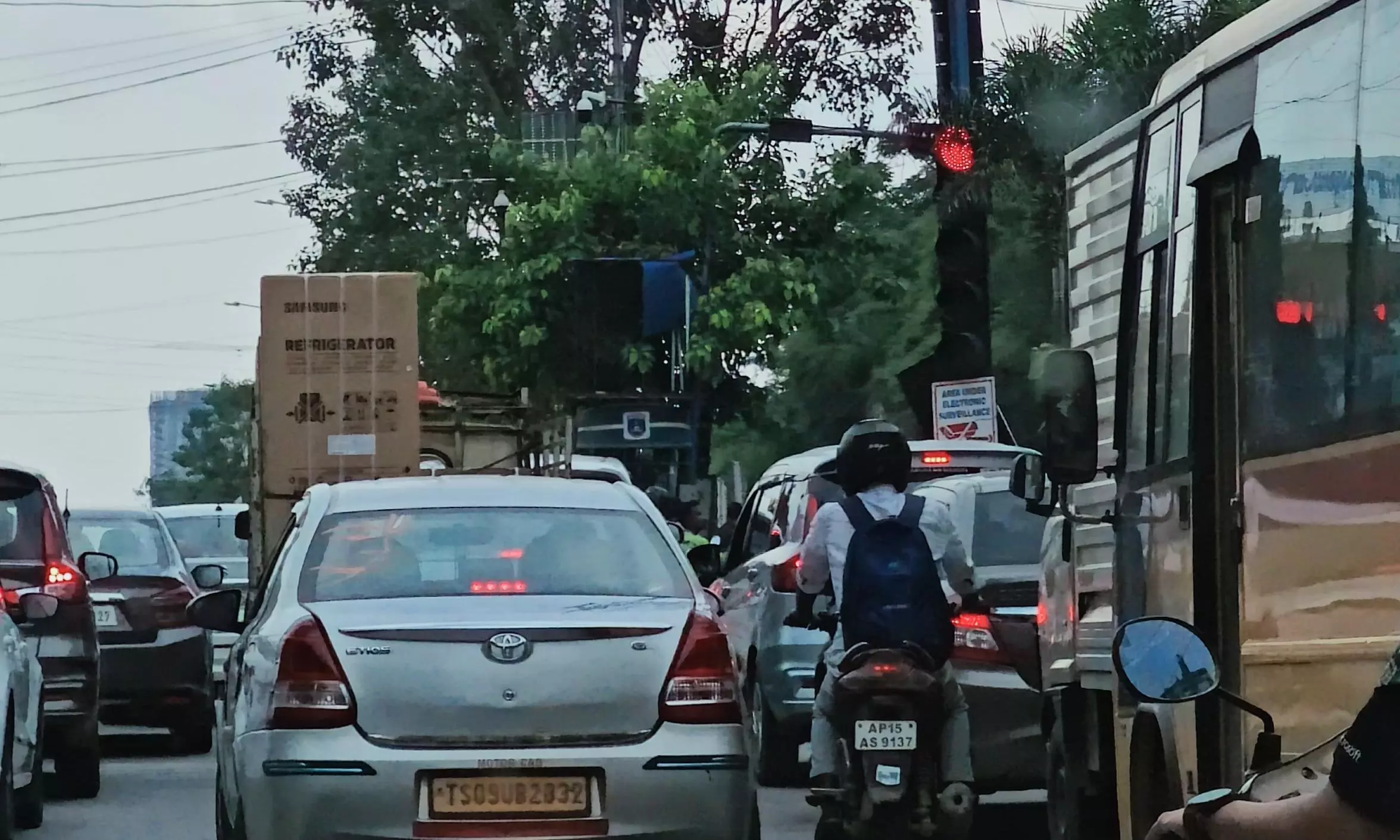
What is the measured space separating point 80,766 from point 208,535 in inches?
412

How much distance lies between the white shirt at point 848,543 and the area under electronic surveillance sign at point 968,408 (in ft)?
28.1

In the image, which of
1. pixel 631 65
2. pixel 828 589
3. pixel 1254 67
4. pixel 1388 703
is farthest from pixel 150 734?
pixel 631 65

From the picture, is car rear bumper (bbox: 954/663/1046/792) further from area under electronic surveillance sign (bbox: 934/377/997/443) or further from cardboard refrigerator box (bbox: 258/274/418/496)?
cardboard refrigerator box (bbox: 258/274/418/496)

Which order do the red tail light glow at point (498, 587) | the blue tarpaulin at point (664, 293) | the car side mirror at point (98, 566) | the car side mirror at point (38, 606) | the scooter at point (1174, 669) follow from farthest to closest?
the blue tarpaulin at point (664, 293) < the car side mirror at point (98, 566) < the car side mirror at point (38, 606) < the red tail light glow at point (498, 587) < the scooter at point (1174, 669)

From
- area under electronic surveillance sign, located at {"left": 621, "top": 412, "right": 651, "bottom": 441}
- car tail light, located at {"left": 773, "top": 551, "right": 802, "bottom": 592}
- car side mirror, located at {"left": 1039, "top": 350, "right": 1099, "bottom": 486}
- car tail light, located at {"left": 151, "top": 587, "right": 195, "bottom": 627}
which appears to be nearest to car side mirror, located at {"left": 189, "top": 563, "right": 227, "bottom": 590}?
car tail light, located at {"left": 151, "top": 587, "right": 195, "bottom": 627}

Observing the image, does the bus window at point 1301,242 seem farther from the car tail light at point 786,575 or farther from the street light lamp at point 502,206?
the street light lamp at point 502,206

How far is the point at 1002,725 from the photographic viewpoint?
10.7 m

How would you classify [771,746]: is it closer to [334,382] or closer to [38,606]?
[38,606]

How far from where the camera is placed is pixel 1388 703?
300 centimetres

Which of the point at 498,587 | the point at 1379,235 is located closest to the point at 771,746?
the point at 498,587

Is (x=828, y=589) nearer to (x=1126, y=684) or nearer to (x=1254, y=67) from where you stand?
(x=1254, y=67)

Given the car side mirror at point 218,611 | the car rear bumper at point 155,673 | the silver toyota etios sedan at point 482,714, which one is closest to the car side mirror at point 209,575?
the car rear bumper at point 155,673

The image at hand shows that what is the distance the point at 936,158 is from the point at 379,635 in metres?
10.1

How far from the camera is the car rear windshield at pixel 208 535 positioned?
23625 millimetres
